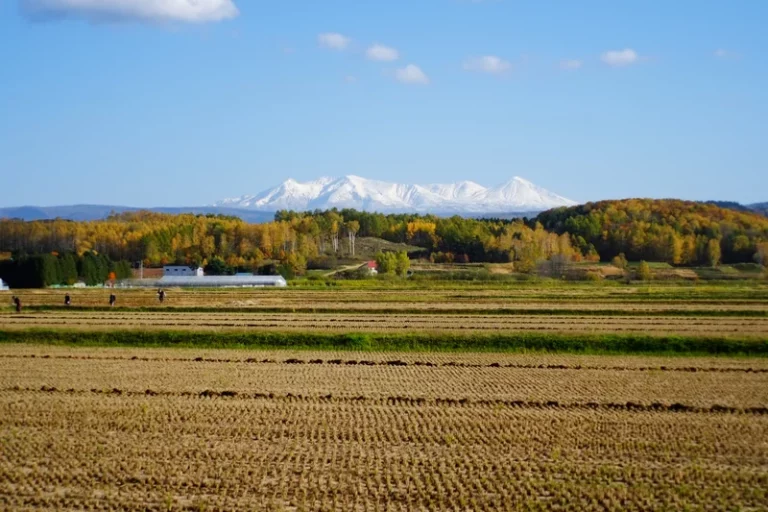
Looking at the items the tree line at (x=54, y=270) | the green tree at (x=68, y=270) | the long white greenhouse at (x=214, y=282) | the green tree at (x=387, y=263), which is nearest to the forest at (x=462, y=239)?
the tree line at (x=54, y=270)

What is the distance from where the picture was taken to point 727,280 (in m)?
85.0

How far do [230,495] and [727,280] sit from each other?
268 feet

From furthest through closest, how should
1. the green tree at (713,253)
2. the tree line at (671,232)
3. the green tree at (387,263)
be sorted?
the tree line at (671,232) → the green tree at (713,253) → the green tree at (387,263)

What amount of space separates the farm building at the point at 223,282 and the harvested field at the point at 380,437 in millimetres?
57140

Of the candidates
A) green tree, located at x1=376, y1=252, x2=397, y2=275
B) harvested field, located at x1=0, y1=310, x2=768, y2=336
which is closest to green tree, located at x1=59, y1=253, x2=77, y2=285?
green tree, located at x1=376, y1=252, x2=397, y2=275

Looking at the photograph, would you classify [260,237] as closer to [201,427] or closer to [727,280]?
[727,280]

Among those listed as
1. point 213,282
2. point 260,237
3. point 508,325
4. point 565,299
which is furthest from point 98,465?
point 260,237

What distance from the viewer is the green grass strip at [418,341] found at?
3041cm

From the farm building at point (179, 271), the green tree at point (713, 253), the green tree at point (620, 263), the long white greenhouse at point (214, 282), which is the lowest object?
the long white greenhouse at point (214, 282)

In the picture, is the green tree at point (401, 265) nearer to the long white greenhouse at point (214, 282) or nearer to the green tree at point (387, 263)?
the green tree at point (387, 263)

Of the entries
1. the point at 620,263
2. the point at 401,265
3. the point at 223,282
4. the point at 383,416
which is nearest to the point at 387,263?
the point at 401,265

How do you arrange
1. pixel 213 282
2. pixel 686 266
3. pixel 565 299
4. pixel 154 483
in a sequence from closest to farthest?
pixel 154 483, pixel 565 299, pixel 213 282, pixel 686 266

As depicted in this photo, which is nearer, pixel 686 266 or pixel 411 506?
pixel 411 506

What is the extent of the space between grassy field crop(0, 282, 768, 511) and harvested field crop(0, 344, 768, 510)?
51mm
